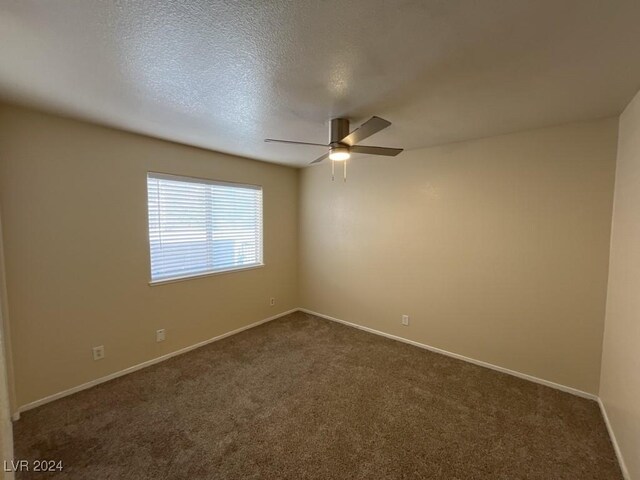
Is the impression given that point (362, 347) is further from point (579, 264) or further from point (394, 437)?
point (579, 264)

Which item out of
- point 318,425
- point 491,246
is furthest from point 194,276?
point 491,246

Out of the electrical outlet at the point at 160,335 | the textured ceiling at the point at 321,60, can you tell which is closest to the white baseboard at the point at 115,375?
the electrical outlet at the point at 160,335

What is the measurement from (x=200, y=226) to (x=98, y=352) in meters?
1.54

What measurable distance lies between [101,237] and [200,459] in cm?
201

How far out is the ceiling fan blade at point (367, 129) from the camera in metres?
1.76

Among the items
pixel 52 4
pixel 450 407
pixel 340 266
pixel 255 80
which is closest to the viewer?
pixel 52 4

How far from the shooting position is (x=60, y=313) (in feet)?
7.70

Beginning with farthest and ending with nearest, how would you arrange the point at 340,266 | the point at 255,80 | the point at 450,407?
the point at 340,266 → the point at 450,407 → the point at 255,80

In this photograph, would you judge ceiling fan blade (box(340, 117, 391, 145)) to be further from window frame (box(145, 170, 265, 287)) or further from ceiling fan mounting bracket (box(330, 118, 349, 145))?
window frame (box(145, 170, 265, 287))

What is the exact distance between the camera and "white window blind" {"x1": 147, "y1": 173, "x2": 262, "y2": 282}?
9.64ft

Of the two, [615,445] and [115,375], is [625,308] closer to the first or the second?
[615,445]

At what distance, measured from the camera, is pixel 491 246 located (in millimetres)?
2820

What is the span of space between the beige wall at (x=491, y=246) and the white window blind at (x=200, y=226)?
1184mm

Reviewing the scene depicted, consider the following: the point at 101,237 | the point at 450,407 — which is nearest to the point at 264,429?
the point at 450,407
